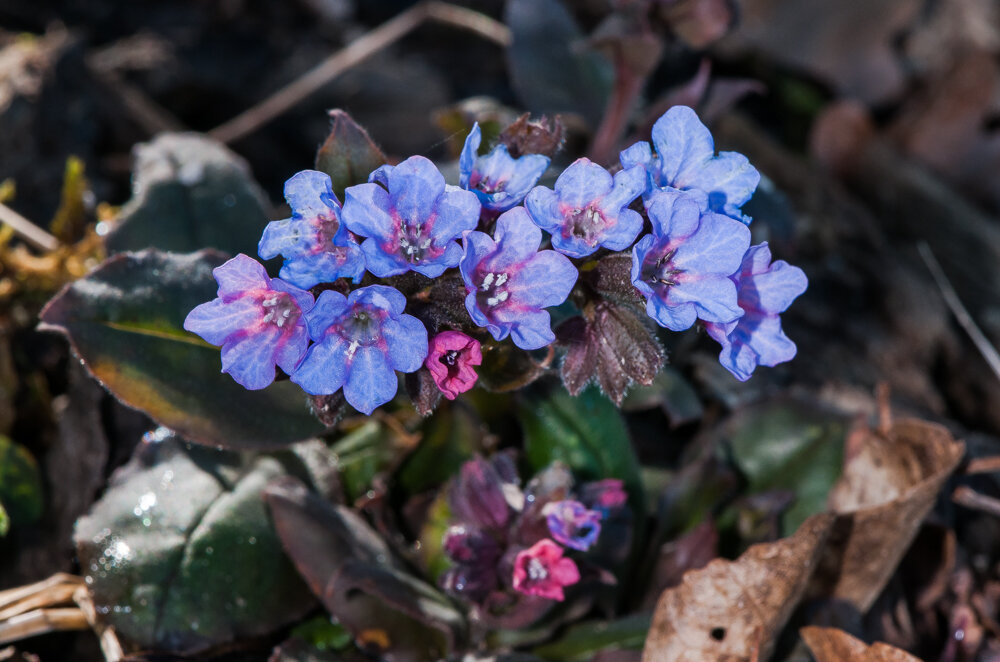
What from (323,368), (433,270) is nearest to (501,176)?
(433,270)

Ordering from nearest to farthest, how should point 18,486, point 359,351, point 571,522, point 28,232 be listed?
1. point 359,351
2. point 571,522
3. point 18,486
4. point 28,232

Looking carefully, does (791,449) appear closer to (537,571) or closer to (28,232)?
(537,571)

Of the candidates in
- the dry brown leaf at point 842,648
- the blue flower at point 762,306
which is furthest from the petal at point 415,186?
the dry brown leaf at point 842,648

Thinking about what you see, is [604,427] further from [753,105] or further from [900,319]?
[753,105]

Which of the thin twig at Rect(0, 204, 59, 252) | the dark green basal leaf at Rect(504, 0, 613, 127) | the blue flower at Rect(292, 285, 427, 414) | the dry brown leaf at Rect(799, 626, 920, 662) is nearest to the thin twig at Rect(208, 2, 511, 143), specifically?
the dark green basal leaf at Rect(504, 0, 613, 127)

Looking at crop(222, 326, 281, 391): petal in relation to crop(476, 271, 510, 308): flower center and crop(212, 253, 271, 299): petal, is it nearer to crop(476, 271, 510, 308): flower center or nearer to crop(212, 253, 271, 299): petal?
crop(212, 253, 271, 299): petal

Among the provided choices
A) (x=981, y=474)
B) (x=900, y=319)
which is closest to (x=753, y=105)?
(x=900, y=319)
